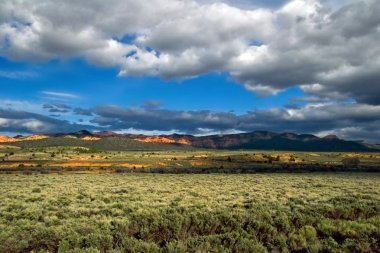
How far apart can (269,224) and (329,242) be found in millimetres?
2706

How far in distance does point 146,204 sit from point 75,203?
4226mm

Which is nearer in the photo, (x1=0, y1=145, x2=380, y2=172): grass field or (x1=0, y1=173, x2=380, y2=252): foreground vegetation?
(x1=0, y1=173, x2=380, y2=252): foreground vegetation

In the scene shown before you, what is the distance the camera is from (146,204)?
71.3ft

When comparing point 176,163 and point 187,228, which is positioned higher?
point 176,163

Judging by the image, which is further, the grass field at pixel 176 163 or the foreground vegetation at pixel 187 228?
the grass field at pixel 176 163

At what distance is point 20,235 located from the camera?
14.1 m

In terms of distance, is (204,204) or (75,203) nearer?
(204,204)

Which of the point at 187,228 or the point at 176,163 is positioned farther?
the point at 176,163

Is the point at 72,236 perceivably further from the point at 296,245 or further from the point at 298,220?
the point at 298,220

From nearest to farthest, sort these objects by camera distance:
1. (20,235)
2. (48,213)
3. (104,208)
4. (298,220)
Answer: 1. (20,235)
2. (298,220)
3. (48,213)
4. (104,208)

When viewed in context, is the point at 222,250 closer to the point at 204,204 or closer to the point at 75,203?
the point at 204,204

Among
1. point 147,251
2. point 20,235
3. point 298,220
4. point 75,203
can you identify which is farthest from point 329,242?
point 75,203

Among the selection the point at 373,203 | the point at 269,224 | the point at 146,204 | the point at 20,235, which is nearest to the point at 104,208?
the point at 146,204

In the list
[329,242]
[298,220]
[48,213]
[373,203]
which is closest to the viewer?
[329,242]
